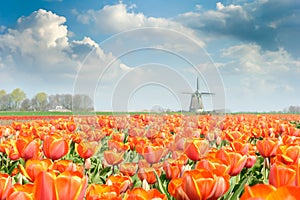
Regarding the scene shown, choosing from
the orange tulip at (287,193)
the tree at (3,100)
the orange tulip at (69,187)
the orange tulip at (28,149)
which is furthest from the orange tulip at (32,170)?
the tree at (3,100)

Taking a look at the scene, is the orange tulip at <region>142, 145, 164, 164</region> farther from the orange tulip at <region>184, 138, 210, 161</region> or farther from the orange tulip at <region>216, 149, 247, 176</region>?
the orange tulip at <region>216, 149, 247, 176</region>

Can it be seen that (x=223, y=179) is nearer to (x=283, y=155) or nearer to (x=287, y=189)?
(x=287, y=189)

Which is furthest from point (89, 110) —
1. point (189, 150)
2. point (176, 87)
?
point (189, 150)

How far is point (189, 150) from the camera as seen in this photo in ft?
10.00

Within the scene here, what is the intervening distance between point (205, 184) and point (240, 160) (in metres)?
0.90

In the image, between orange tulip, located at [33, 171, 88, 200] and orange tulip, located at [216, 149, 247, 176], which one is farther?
orange tulip, located at [216, 149, 247, 176]

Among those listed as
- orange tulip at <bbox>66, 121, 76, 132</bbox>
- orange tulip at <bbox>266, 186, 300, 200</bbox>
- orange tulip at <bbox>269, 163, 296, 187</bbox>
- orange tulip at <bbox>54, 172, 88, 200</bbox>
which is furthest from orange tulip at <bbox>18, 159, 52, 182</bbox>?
orange tulip at <bbox>66, 121, 76, 132</bbox>

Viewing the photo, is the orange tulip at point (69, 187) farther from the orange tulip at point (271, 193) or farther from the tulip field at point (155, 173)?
the orange tulip at point (271, 193)

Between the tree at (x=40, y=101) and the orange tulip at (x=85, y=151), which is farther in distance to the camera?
the tree at (x=40, y=101)

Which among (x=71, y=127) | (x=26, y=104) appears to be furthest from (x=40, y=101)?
(x=71, y=127)

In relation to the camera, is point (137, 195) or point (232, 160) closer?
point (137, 195)

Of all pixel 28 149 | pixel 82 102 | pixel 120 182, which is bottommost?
pixel 120 182

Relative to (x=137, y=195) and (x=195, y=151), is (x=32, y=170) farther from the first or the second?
(x=195, y=151)

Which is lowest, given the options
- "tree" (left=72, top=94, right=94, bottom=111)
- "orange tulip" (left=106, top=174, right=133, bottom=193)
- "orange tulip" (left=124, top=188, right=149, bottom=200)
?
"orange tulip" (left=106, top=174, right=133, bottom=193)
